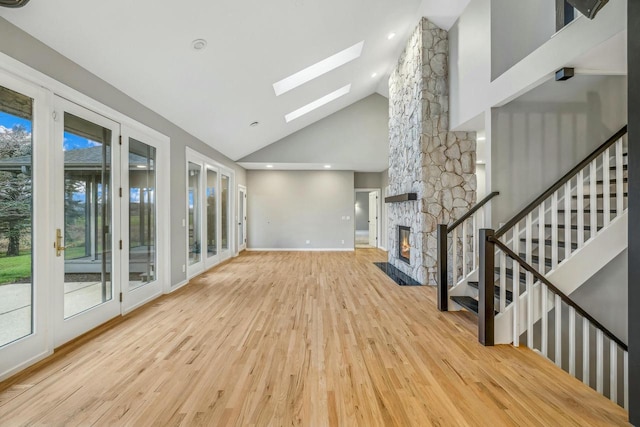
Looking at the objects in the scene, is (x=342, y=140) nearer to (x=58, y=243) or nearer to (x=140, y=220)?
(x=140, y=220)

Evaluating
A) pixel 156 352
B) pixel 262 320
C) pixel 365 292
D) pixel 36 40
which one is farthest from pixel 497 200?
pixel 36 40

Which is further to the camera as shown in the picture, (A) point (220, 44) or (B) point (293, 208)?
(B) point (293, 208)

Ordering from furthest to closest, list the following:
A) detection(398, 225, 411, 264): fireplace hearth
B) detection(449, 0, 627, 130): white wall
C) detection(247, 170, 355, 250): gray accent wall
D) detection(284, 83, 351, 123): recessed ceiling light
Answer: detection(247, 170, 355, 250): gray accent wall < detection(284, 83, 351, 123): recessed ceiling light < detection(398, 225, 411, 264): fireplace hearth < detection(449, 0, 627, 130): white wall

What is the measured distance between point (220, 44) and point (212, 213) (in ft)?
13.4

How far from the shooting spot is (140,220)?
3.99m

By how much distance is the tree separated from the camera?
221 cm

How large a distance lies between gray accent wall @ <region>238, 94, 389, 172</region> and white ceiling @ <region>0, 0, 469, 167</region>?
6.27 ft

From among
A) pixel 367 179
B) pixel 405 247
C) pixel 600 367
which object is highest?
pixel 367 179

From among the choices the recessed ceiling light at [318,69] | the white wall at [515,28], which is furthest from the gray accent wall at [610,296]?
the recessed ceiling light at [318,69]

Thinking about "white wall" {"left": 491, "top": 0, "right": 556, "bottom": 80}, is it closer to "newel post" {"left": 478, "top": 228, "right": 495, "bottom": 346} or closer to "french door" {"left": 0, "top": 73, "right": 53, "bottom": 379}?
"newel post" {"left": 478, "top": 228, "right": 495, "bottom": 346}

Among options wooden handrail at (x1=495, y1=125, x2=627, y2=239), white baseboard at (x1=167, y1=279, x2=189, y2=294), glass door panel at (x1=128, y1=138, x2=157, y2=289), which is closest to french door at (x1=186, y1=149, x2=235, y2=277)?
white baseboard at (x1=167, y1=279, x2=189, y2=294)

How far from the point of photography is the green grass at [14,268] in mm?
2203

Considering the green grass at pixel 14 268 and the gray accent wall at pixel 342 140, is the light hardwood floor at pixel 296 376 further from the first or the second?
the gray accent wall at pixel 342 140

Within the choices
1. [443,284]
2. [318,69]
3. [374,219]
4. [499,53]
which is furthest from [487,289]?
[374,219]
